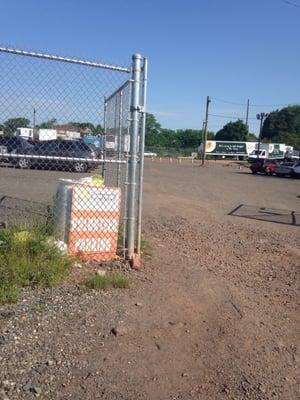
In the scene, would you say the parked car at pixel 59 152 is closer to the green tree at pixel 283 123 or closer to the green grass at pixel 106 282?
the green grass at pixel 106 282

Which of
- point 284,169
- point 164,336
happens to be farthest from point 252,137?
point 164,336

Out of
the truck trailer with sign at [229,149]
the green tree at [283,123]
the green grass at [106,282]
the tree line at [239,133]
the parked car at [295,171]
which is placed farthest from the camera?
the green tree at [283,123]

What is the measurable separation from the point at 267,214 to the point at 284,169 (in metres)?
32.2

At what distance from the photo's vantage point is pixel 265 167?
46.0m

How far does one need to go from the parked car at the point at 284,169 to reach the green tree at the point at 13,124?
40107mm

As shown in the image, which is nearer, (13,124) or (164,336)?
(164,336)

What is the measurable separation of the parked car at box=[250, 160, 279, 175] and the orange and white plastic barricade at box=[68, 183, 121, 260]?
4097 cm

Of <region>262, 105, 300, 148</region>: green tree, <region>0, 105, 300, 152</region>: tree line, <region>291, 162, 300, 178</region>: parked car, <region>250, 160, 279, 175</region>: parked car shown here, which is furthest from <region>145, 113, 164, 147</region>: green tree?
<region>291, 162, 300, 178</region>: parked car

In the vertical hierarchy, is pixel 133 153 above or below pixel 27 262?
above

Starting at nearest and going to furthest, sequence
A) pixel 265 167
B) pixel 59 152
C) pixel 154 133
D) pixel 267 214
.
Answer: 1. pixel 59 152
2. pixel 267 214
3. pixel 265 167
4. pixel 154 133

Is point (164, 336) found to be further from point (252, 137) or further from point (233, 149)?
point (252, 137)

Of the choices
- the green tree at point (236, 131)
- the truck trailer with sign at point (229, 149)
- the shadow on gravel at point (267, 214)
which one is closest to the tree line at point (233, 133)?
the green tree at point (236, 131)

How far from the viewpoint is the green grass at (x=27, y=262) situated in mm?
4789

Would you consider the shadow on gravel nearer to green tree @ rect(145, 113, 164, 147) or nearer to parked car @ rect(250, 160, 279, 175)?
parked car @ rect(250, 160, 279, 175)
